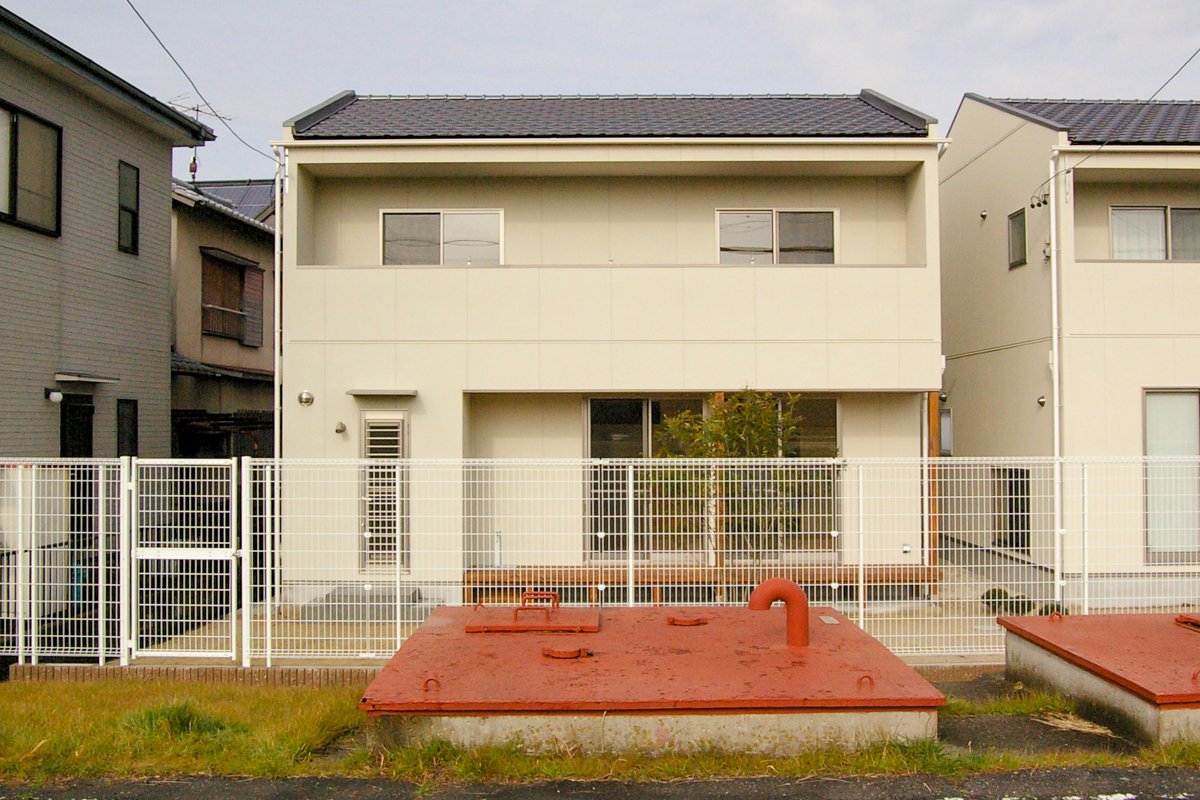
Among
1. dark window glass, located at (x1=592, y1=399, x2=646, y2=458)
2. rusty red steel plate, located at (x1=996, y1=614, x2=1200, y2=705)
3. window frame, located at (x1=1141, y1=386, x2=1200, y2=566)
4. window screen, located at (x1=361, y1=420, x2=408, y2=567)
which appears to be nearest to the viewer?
rusty red steel plate, located at (x1=996, y1=614, x2=1200, y2=705)

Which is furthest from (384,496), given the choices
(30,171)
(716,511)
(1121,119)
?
(1121,119)

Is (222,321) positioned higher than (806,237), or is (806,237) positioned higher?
(806,237)

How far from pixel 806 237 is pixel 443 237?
4449 mm

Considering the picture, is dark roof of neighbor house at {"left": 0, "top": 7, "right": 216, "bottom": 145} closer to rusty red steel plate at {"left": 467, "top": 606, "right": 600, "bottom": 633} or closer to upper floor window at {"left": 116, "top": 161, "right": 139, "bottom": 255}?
upper floor window at {"left": 116, "top": 161, "right": 139, "bottom": 255}

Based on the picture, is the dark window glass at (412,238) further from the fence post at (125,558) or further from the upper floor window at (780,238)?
the fence post at (125,558)

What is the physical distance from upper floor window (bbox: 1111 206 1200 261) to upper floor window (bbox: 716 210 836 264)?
3640 mm

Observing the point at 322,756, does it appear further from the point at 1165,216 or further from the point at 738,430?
the point at 1165,216

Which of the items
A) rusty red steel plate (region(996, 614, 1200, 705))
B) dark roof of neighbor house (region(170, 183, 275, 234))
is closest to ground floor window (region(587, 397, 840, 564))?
rusty red steel plate (region(996, 614, 1200, 705))

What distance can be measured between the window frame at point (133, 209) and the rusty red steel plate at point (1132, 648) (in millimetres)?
11156

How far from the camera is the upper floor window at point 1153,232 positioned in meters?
11.3

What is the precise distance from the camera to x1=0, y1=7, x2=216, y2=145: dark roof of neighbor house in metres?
9.44

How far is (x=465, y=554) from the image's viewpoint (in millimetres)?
8172

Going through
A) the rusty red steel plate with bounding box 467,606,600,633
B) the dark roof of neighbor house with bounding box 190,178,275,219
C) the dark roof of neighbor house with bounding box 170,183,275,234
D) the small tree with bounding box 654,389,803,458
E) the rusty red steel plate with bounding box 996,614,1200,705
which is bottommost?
the rusty red steel plate with bounding box 996,614,1200,705

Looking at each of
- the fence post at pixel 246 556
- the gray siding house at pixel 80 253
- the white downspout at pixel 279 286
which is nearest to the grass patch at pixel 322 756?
the fence post at pixel 246 556
